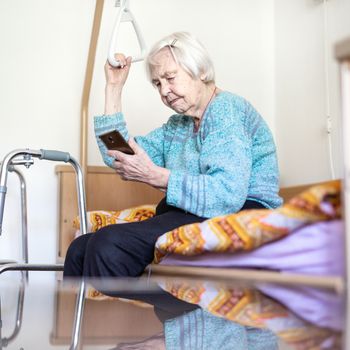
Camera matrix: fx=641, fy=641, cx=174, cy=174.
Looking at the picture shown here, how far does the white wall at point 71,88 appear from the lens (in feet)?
8.80

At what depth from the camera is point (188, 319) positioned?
2.28 ft

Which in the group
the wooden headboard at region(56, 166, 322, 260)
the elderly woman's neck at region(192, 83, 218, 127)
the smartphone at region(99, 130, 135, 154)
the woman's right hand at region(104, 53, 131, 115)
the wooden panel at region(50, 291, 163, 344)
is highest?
the woman's right hand at region(104, 53, 131, 115)

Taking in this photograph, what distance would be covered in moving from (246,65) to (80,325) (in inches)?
95.9

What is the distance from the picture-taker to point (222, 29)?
9.82ft

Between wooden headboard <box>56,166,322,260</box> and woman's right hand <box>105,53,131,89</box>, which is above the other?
woman's right hand <box>105,53,131,89</box>

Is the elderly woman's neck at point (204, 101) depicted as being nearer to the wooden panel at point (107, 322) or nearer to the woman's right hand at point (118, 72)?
the woman's right hand at point (118, 72)

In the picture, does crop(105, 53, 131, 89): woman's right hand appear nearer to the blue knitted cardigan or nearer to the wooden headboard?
Result: the blue knitted cardigan

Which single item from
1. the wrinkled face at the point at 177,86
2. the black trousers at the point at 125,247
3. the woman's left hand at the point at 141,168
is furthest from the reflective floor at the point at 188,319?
the wrinkled face at the point at 177,86

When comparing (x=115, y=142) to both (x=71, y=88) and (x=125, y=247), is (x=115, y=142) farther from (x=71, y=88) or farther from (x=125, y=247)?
(x=71, y=88)

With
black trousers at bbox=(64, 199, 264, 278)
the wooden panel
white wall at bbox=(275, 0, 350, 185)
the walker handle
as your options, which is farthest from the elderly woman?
white wall at bbox=(275, 0, 350, 185)

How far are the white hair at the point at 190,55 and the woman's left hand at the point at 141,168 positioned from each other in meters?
0.27

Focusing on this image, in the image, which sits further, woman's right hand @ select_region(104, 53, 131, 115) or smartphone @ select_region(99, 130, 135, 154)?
woman's right hand @ select_region(104, 53, 131, 115)

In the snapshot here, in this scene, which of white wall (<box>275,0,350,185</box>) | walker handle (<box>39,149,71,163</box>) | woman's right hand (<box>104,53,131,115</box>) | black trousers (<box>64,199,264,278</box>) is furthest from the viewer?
white wall (<box>275,0,350,185</box>)

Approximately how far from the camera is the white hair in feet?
5.60
